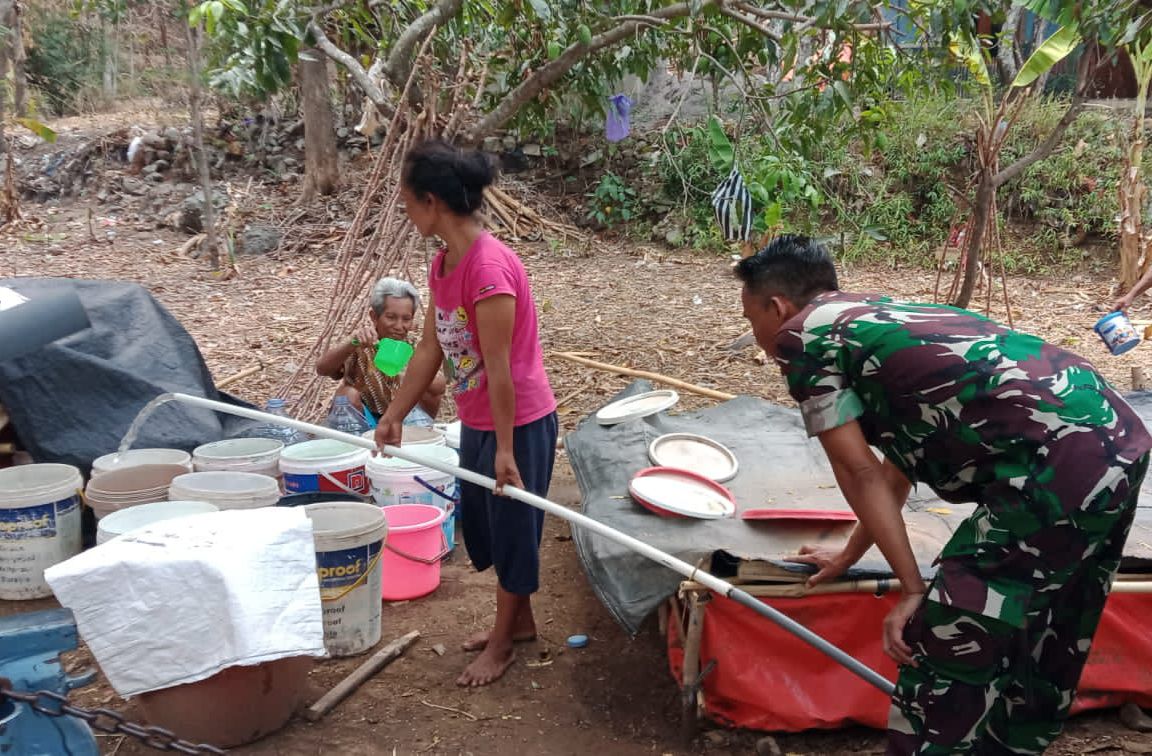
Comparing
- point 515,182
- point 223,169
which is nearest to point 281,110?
point 223,169

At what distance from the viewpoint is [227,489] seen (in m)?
3.39

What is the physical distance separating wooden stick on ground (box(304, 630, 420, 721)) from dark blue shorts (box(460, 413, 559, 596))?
0.54 meters

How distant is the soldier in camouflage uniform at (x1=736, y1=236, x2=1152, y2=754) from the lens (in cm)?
175

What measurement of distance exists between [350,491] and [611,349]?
3754 mm

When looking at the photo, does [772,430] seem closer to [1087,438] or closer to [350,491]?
[350,491]

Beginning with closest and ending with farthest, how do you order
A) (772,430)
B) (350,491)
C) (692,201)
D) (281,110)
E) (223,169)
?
(350,491)
(772,430)
(692,201)
(223,169)
(281,110)

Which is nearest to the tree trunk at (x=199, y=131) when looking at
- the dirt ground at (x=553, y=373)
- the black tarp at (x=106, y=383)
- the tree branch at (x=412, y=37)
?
the dirt ground at (x=553, y=373)

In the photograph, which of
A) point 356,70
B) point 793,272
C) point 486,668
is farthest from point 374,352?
point 793,272

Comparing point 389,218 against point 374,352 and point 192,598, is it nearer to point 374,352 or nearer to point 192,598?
point 374,352

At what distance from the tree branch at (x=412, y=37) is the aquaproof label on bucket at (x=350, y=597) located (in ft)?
10.0

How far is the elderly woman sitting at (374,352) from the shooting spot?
4391 millimetres

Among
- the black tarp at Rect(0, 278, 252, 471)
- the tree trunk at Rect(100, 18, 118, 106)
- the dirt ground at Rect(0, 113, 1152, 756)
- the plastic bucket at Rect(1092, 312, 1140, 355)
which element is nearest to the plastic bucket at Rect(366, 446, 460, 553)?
the dirt ground at Rect(0, 113, 1152, 756)

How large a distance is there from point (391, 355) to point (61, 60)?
50.8ft

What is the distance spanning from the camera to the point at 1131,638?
2.78 m
